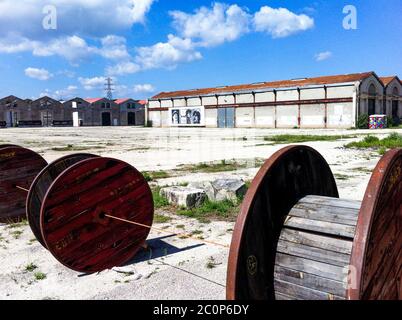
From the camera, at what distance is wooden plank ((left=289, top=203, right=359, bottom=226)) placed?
7.92 feet

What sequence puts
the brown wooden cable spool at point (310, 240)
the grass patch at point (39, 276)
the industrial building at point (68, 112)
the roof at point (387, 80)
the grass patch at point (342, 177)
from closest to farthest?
1. the brown wooden cable spool at point (310, 240)
2. the grass patch at point (39, 276)
3. the grass patch at point (342, 177)
4. the roof at point (387, 80)
5. the industrial building at point (68, 112)

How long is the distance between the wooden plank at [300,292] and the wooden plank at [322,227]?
1.18 feet

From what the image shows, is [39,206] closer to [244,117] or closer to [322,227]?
[322,227]

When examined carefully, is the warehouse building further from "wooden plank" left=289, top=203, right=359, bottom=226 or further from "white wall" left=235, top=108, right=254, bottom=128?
"wooden plank" left=289, top=203, right=359, bottom=226

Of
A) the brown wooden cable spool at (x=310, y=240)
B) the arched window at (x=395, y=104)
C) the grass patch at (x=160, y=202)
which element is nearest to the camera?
the brown wooden cable spool at (x=310, y=240)

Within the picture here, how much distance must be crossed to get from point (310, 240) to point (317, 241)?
4 centimetres

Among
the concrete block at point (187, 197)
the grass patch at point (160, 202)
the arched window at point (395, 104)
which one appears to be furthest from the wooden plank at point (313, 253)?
the arched window at point (395, 104)

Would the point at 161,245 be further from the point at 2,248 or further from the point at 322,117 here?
the point at 322,117

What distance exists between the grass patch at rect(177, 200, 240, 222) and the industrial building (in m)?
67.3

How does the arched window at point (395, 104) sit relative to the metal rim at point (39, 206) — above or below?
above

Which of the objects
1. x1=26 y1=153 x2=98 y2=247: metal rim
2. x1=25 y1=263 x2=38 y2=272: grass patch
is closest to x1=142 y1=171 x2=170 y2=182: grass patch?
x1=26 y1=153 x2=98 y2=247: metal rim

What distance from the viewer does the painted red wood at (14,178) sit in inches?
249

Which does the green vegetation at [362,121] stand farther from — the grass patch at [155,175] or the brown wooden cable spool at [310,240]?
the brown wooden cable spool at [310,240]
